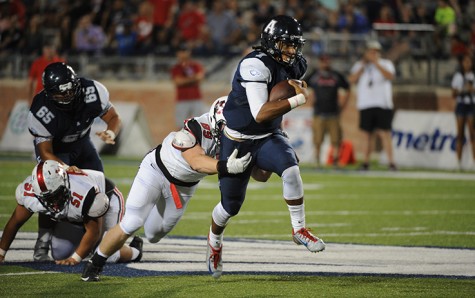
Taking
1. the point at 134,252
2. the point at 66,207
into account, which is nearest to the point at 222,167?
the point at 66,207

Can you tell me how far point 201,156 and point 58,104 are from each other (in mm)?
1666

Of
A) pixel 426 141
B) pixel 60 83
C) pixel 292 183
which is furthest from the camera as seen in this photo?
pixel 426 141

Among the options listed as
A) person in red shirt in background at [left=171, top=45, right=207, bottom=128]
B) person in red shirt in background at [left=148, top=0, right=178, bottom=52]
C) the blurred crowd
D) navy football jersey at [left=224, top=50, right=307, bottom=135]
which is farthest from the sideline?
person in red shirt in background at [left=148, top=0, right=178, bottom=52]

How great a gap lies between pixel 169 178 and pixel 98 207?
1.94 ft

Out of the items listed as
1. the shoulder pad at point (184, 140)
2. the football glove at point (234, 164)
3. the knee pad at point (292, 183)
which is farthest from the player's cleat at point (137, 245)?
the knee pad at point (292, 183)

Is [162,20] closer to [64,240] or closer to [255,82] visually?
[64,240]

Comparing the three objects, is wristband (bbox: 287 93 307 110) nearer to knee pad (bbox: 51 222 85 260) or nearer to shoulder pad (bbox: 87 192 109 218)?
shoulder pad (bbox: 87 192 109 218)

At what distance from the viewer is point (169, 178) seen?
22.9 feet

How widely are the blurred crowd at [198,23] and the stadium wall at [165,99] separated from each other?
2.10 feet

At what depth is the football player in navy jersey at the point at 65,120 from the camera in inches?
300

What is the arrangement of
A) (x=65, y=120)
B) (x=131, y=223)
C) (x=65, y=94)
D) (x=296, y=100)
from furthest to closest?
(x=65, y=120) → (x=65, y=94) → (x=131, y=223) → (x=296, y=100)

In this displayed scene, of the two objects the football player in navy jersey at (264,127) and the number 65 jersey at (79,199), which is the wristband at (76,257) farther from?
the football player in navy jersey at (264,127)

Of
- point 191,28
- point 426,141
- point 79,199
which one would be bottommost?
point 426,141

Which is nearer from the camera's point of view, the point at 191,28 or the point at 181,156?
the point at 181,156
